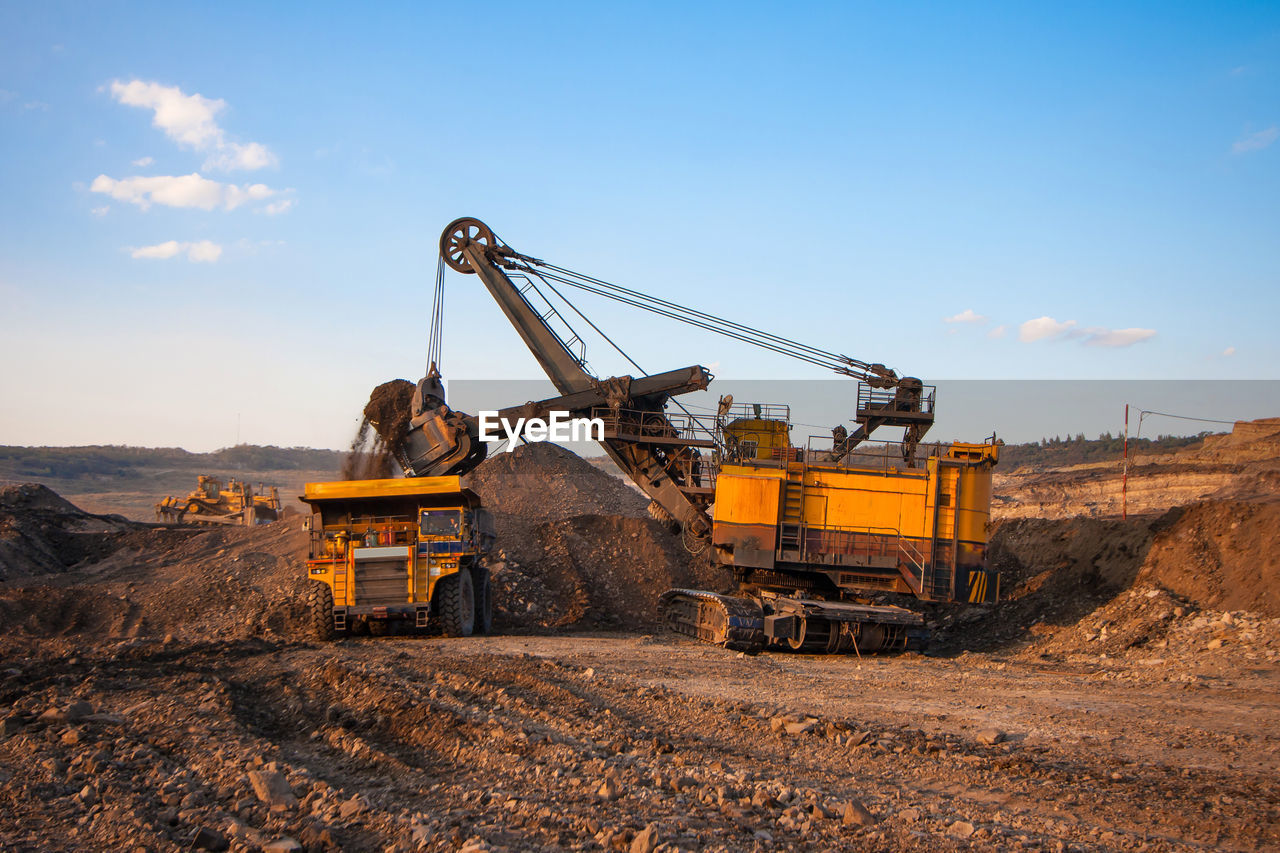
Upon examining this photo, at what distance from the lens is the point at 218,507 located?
38.8m

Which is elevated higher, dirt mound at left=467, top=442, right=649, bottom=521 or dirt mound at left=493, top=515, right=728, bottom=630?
dirt mound at left=467, top=442, right=649, bottom=521

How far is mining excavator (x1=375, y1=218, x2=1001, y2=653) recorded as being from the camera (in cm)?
1505

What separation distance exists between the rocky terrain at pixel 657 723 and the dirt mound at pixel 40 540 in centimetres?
581

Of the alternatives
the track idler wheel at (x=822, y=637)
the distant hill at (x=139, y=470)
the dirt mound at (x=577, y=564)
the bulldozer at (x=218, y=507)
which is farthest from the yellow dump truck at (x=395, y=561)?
the distant hill at (x=139, y=470)

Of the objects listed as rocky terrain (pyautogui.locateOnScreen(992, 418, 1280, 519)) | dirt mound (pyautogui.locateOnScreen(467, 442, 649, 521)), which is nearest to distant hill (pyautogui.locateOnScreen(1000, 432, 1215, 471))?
rocky terrain (pyautogui.locateOnScreen(992, 418, 1280, 519))

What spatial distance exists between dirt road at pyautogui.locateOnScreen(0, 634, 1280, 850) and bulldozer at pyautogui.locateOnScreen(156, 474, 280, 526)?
27565mm

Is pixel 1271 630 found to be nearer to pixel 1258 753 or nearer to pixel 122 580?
pixel 1258 753

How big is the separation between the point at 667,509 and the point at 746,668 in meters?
5.77

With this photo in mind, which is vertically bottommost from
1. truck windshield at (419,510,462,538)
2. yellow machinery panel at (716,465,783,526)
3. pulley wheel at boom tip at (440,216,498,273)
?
truck windshield at (419,510,462,538)

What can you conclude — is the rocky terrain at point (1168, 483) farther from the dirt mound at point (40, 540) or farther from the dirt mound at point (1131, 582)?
the dirt mound at point (40, 540)

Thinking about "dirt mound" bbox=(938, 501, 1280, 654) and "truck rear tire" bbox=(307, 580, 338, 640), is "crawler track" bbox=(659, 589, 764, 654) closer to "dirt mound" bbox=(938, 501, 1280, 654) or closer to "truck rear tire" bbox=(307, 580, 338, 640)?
"dirt mound" bbox=(938, 501, 1280, 654)

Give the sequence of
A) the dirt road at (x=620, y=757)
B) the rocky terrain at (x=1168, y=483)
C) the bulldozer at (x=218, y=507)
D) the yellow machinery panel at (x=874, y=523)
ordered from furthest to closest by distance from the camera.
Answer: the bulldozer at (x=218, y=507) → the rocky terrain at (x=1168, y=483) → the yellow machinery panel at (x=874, y=523) → the dirt road at (x=620, y=757)

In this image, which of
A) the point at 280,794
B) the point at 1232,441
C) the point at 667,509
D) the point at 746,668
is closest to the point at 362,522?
the point at 667,509

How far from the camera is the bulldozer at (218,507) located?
3806 centimetres
